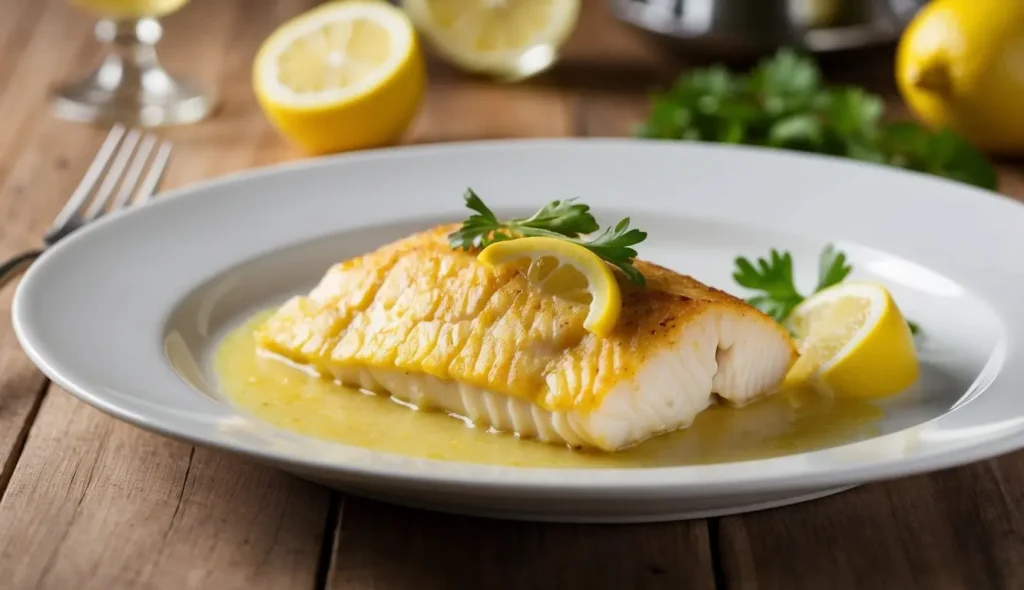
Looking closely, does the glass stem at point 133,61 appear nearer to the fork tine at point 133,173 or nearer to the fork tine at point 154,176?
the fork tine at point 133,173

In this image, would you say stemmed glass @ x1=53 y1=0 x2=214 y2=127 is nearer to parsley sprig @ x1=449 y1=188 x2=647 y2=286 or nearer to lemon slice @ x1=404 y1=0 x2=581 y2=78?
lemon slice @ x1=404 y1=0 x2=581 y2=78

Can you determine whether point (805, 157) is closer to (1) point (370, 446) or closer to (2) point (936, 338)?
(2) point (936, 338)

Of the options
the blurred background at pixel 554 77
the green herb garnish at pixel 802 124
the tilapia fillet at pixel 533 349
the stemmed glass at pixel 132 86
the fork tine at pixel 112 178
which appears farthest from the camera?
the stemmed glass at pixel 132 86

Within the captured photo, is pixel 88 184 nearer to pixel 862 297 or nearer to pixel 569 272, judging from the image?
pixel 569 272

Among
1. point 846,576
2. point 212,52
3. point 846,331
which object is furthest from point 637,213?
point 212,52

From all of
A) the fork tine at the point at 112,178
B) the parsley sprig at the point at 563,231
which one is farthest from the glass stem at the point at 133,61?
the parsley sprig at the point at 563,231

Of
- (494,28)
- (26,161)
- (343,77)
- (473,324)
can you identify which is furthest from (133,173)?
(473,324)
